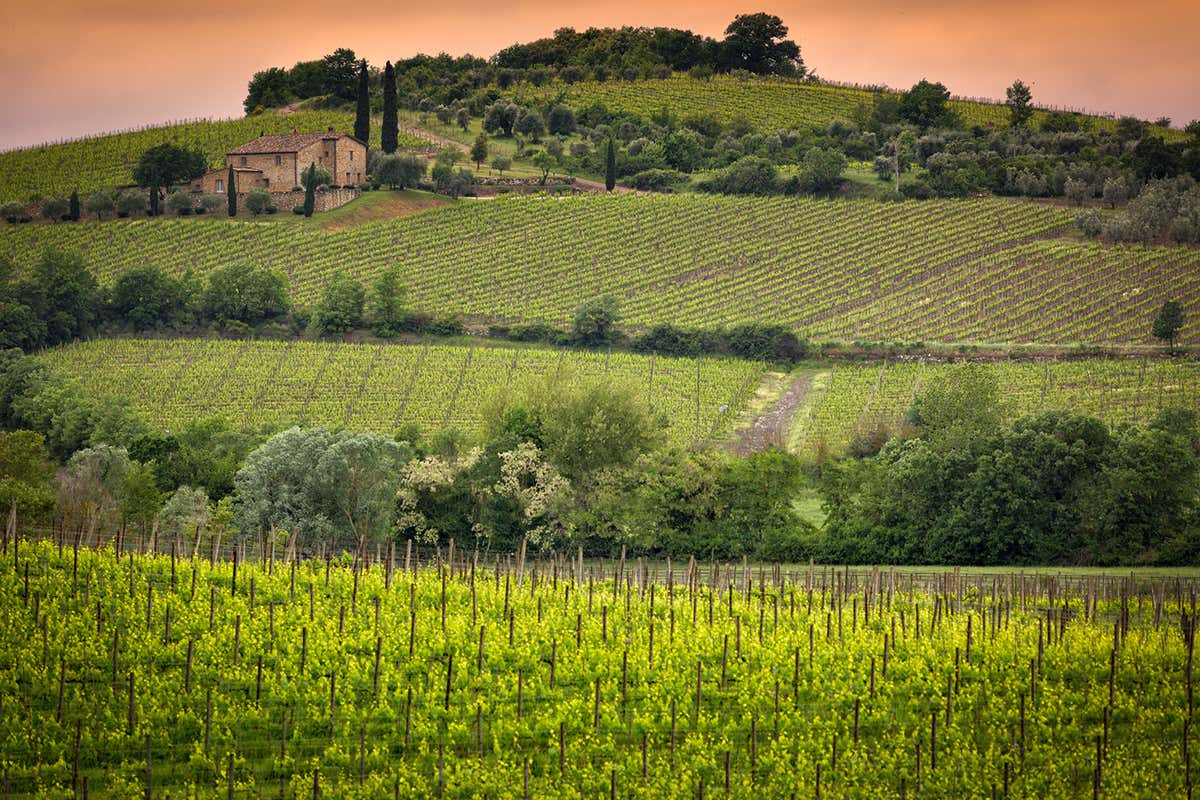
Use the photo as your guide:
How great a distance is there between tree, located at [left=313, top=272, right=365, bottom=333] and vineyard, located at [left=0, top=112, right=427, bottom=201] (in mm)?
38991

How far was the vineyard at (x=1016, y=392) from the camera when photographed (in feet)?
228

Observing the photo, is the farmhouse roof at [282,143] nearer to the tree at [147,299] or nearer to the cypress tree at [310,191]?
the cypress tree at [310,191]

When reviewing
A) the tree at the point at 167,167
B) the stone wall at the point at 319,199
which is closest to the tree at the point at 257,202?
the stone wall at the point at 319,199

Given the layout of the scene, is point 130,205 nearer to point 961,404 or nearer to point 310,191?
point 310,191

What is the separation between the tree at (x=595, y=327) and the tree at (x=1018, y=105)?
68.0 m

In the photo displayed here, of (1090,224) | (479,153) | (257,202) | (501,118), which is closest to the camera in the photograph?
(1090,224)

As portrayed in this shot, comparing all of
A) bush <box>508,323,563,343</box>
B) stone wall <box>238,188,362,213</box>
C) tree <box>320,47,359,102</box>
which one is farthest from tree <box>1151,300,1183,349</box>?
tree <box>320,47,359,102</box>

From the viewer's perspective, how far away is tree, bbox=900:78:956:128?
14100cm

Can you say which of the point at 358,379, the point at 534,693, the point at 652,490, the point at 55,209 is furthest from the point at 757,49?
the point at 534,693

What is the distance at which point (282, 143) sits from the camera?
118 metres

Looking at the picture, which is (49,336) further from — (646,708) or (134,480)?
(646,708)

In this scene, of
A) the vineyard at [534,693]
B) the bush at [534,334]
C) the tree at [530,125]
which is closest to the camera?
the vineyard at [534,693]

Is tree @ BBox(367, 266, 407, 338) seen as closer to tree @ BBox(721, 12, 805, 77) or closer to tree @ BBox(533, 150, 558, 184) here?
tree @ BBox(533, 150, 558, 184)

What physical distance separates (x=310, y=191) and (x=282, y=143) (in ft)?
35.0
